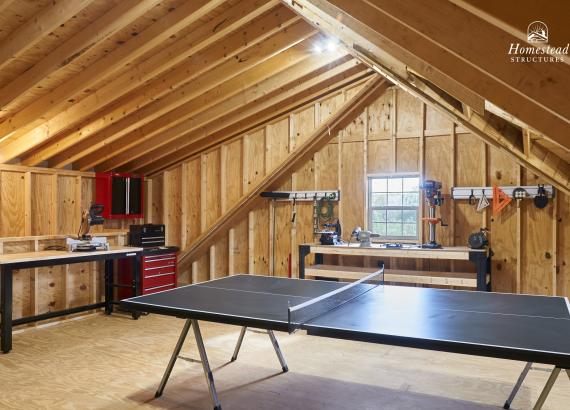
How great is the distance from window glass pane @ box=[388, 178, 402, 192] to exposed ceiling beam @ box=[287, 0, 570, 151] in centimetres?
374

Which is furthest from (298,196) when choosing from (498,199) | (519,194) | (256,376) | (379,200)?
(256,376)

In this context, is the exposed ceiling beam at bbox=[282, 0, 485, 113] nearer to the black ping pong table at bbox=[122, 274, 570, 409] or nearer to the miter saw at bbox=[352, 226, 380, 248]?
the black ping pong table at bbox=[122, 274, 570, 409]

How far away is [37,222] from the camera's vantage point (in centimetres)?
541

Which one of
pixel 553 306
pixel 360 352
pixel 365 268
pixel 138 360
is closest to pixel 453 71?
pixel 553 306

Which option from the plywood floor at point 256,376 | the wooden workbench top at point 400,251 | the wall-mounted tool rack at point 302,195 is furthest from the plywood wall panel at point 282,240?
the plywood floor at point 256,376

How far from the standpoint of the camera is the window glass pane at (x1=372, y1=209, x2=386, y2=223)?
19.6 feet

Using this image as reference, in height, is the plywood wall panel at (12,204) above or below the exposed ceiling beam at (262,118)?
below

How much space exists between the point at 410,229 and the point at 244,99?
2.64 metres

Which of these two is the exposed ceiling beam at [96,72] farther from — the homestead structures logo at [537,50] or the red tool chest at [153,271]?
the homestead structures logo at [537,50]

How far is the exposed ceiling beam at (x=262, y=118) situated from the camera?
5559 mm

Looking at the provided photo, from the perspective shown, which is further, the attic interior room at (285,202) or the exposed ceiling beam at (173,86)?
the exposed ceiling beam at (173,86)

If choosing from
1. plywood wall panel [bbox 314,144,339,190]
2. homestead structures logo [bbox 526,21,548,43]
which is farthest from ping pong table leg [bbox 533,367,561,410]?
plywood wall panel [bbox 314,144,339,190]

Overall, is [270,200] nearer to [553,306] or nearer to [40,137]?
[40,137]

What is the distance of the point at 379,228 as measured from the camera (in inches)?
236
